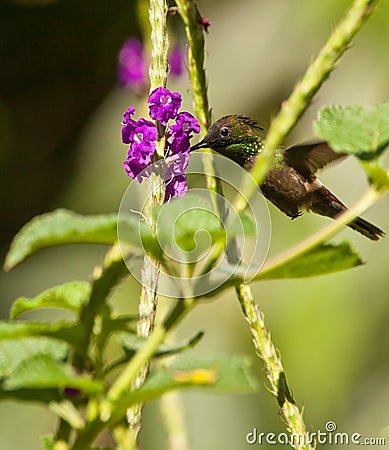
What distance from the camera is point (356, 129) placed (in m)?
0.52

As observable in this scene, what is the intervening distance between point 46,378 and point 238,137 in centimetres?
101

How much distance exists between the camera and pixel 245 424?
3.39 m

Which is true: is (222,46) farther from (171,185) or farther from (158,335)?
(158,335)

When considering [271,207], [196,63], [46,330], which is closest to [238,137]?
[196,63]

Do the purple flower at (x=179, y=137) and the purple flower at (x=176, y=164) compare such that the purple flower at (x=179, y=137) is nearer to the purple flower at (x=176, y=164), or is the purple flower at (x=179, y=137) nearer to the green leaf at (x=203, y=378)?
the purple flower at (x=176, y=164)

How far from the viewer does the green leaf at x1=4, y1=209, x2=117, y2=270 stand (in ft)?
1.39

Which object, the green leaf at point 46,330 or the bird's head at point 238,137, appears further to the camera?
the bird's head at point 238,137

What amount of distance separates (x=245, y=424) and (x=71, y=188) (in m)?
1.84

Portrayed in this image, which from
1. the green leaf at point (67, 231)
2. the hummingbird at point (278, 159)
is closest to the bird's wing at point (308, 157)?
the hummingbird at point (278, 159)

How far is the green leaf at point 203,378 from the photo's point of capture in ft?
1.33

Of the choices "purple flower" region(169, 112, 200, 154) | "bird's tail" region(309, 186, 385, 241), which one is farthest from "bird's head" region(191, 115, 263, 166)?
"purple flower" region(169, 112, 200, 154)

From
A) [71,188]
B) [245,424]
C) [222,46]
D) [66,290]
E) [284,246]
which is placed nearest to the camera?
[66,290]

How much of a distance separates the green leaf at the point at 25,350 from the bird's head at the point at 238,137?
0.79 metres

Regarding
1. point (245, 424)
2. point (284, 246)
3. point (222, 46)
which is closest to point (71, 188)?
point (222, 46)
